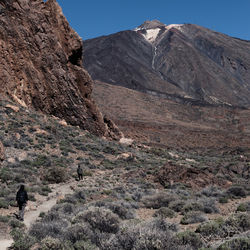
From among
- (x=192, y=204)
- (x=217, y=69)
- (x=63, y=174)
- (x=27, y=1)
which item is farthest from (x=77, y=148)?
(x=217, y=69)

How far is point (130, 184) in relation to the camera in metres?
16.5

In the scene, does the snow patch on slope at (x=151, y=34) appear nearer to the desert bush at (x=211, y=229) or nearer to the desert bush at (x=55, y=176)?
the desert bush at (x=55, y=176)

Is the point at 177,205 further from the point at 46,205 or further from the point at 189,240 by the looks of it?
the point at 189,240

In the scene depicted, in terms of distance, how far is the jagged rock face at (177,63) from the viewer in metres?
118

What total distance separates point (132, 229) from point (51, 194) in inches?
327

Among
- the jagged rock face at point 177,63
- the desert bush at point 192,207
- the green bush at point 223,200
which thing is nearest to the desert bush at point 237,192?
the green bush at point 223,200

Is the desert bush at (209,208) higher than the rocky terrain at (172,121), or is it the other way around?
the rocky terrain at (172,121)

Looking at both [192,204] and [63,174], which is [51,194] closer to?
[63,174]

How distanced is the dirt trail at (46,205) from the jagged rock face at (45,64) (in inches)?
575

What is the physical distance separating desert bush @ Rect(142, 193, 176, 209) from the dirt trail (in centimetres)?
364

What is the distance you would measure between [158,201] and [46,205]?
4.34 metres

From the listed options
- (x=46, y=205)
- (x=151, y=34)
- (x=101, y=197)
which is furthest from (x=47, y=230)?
(x=151, y=34)

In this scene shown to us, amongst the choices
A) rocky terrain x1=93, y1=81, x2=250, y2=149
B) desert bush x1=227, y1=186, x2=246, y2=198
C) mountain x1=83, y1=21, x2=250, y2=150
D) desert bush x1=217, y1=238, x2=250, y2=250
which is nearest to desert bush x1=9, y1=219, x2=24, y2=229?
desert bush x1=217, y1=238, x2=250, y2=250

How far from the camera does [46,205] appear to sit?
11430 millimetres
